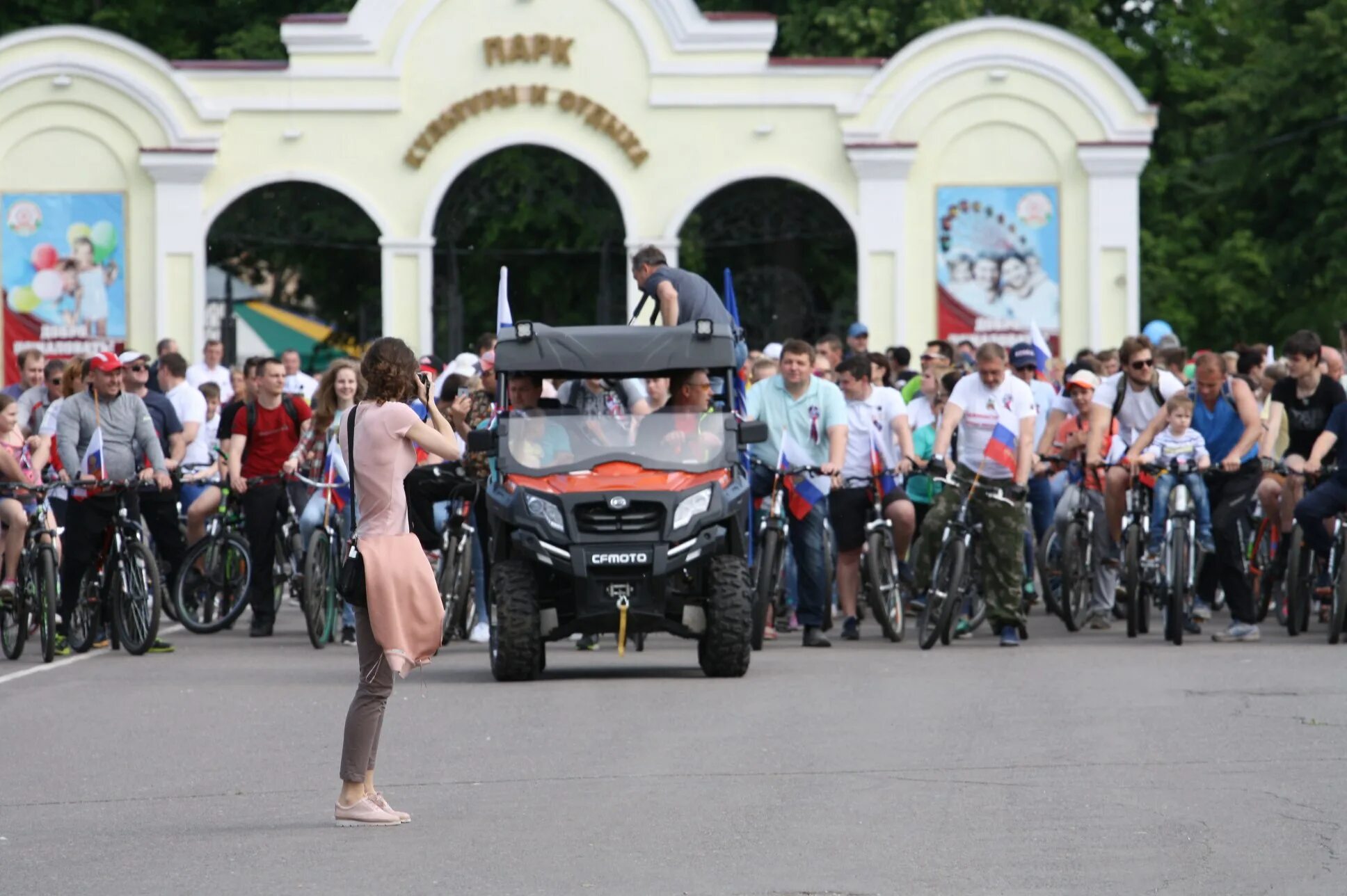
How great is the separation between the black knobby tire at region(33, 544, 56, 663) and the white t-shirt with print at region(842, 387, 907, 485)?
5.39m

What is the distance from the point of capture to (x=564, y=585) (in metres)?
15.2

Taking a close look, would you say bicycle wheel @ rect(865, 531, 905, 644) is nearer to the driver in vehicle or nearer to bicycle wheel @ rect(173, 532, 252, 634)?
the driver in vehicle

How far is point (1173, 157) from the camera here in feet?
168

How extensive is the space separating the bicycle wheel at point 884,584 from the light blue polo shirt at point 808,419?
67cm

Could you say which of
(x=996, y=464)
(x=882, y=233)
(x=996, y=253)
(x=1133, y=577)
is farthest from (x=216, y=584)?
(x=996, y=253)

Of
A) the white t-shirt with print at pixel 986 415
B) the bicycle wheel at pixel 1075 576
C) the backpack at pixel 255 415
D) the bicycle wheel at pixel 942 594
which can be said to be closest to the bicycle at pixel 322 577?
the backpack at pixel 255 415

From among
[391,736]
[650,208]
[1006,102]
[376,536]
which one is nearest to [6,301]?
[650,208]

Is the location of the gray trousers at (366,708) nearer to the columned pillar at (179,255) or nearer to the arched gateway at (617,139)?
the arched gateway at (617,139)

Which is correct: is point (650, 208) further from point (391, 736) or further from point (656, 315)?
point (391, 736)

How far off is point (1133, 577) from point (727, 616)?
12.2ft

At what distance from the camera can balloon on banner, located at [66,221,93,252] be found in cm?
3566

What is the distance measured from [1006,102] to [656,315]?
19411 millimetres

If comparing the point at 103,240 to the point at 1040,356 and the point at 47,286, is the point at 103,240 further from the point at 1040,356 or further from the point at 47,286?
the point at 1040,356

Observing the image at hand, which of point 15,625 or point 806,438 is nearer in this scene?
point 15,625
